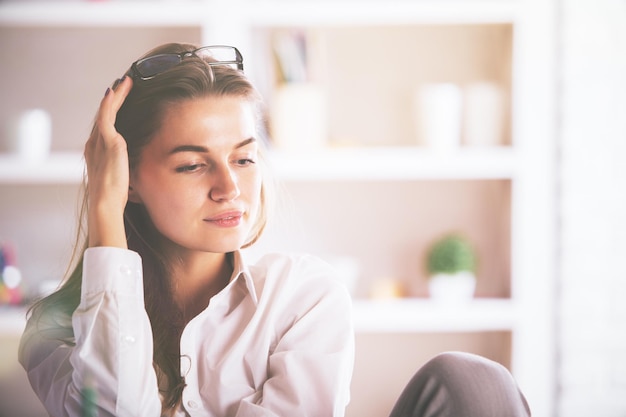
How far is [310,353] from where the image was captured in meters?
0.83

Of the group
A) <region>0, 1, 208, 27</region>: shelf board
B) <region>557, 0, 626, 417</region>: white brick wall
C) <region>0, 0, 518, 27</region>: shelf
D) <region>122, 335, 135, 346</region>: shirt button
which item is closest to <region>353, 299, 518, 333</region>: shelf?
<region>557, 0, 626, 417</region>: white brick wall

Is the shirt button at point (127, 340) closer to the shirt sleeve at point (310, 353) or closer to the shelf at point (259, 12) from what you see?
the shirt sleeve at point (310, 353)

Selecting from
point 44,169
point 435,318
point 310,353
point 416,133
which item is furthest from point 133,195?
point 416,133

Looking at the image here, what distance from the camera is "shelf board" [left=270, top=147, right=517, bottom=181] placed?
5.86ft

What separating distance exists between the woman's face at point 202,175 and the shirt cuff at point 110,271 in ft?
0.26

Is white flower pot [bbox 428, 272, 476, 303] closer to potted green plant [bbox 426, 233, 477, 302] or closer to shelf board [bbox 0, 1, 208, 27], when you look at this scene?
potted green plant [bbox 426, 233, 477, 302]

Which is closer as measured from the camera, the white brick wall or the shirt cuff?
the shirt cuff

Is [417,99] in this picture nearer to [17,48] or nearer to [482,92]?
[482,92]

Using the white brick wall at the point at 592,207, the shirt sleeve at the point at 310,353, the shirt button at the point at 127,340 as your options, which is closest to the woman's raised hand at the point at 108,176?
the shirt button at the point at 127,340

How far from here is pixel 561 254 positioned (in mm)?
1835

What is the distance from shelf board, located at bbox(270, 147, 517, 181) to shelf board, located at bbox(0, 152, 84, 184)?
0.48 m

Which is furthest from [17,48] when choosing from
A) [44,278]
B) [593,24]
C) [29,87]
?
[593,24]

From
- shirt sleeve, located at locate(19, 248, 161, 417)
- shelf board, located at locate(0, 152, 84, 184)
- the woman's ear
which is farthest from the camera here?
shelf board, located at locate(0, 152, 84, 184)

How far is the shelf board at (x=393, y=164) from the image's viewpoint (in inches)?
70.3
